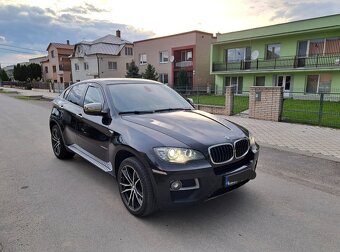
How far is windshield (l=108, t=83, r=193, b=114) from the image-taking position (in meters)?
3.85

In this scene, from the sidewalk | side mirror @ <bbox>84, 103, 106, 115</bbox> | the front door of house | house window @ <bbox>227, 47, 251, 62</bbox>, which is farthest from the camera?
house window @ <bbox>227, 47, 251, 62</bbox>

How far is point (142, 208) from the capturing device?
119 inches

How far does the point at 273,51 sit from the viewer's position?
2252cm

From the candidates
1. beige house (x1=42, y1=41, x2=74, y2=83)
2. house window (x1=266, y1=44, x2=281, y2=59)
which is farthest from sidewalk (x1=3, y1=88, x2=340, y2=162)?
beige house (x1=42, y1=41, x2=74, y2=83)

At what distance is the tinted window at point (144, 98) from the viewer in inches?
153

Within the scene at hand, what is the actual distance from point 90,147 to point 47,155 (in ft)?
7.27

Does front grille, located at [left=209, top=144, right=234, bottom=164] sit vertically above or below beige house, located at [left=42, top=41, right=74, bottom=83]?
below

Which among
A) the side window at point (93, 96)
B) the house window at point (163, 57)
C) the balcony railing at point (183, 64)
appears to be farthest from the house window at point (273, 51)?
the side window at point (93, 96)

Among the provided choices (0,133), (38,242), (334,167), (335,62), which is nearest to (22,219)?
(38,242)

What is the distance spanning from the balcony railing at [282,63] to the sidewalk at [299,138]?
12.5m

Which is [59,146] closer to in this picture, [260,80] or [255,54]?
[255,54]

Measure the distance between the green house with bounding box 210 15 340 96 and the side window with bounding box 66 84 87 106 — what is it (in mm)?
12757

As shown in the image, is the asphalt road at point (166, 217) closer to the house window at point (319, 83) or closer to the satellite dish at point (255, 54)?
the house window at point (319, 83)

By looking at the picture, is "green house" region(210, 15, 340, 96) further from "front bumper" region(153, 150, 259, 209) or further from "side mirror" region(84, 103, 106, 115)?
"front bumper" region(153, 150, 259, 209)
